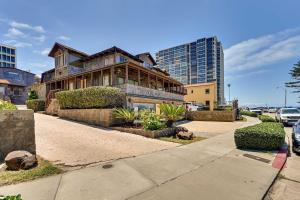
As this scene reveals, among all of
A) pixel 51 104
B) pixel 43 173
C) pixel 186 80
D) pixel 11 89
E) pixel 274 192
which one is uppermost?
pixel 186 80

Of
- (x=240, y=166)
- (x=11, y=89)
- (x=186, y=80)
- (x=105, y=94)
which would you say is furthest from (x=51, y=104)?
(x=186, y=80)

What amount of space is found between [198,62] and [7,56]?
8511cm

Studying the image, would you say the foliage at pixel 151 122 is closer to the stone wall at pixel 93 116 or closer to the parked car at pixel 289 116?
the stone wall at pixel 93 116

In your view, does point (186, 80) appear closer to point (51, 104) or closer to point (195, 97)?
point (195, 97)

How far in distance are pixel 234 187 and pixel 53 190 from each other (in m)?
4.46

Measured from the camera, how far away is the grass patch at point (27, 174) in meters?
4.92

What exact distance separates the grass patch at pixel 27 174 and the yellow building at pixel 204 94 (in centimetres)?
4133

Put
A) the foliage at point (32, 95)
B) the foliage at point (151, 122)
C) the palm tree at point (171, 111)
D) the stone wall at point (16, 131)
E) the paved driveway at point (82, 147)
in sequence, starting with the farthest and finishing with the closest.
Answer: the foliage at point (32, 95) → the palm tree at point (171, 111) → the foliage at point (151, 122) → the paved driveway at point (82, 147) → the stone wall at point (16, 131)

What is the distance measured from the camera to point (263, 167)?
6.45m

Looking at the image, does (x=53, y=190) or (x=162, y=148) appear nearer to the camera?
(x=53, y=190)

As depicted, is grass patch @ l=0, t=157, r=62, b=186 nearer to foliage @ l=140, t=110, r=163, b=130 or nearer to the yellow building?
foliage @ l=140, t=110, r=163, b=130

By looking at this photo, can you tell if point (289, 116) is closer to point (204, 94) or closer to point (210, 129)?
point (210, 129)

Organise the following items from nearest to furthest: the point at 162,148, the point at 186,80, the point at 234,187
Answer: the point at 234,187 → the point at 162,148 → the point at 186,80

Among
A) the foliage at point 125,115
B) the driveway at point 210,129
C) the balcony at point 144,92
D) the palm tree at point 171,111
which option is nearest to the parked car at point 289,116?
the driveway at point 210,129
